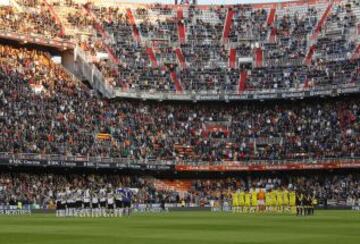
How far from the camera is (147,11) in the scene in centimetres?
9281

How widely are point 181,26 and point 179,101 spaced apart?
39.0ft

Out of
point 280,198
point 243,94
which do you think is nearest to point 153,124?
point 243,94

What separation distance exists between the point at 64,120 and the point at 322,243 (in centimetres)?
5259

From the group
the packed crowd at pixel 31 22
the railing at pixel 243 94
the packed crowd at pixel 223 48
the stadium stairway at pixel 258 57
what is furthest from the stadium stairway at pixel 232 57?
the packed crowd at pixel 31 22

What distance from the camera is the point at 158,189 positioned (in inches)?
2953

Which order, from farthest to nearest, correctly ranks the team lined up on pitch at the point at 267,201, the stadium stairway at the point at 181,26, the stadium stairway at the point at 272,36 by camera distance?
the stadium stairway at the point at 181,26 < the stadium stairway at the point at 272,36 < the team lined up on pitch at the point at 267,201

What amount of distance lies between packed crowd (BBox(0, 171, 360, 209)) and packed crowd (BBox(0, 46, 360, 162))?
2.90 metres

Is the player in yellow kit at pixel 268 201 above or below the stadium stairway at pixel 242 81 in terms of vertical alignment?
below

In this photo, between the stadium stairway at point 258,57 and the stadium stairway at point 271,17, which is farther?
the stadium stairway at point 271,17

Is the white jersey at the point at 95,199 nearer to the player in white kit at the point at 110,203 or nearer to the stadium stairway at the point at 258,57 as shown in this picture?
the player in white kit at the point at 110,203

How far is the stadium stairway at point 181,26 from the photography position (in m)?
90.4

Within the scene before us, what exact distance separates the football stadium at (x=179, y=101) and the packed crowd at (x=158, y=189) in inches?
7.8

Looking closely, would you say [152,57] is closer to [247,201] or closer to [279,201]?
[247,201]

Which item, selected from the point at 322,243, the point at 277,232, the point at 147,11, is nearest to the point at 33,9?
the point at 147,11
